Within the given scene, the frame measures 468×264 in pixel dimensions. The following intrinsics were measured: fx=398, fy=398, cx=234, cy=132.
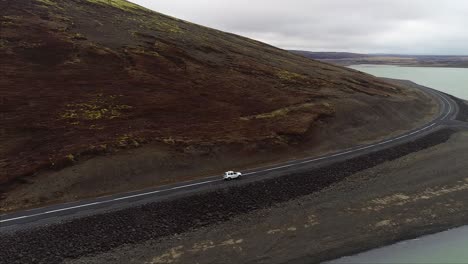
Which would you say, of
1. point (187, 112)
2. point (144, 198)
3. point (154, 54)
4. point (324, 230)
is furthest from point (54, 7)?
point (324, 230)

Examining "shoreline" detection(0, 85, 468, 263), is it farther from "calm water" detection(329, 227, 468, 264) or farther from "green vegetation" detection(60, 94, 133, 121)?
"green vegetation" detection(60, 94, 133, 121)

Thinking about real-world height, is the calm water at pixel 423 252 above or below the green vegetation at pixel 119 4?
below

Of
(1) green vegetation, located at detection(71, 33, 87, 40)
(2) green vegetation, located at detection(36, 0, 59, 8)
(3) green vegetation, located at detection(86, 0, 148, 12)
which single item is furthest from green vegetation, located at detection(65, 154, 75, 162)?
(3) green vegetation, located at detection(86, 0, 148, 12)

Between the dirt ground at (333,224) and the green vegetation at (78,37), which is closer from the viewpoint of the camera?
the dirt ground at (333,224)

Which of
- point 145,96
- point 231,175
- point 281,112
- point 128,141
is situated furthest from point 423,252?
point 145,96

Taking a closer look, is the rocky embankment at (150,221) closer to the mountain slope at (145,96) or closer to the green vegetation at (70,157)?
the mountain slope at (145,96)

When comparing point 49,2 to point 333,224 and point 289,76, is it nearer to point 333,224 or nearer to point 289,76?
point 289,76

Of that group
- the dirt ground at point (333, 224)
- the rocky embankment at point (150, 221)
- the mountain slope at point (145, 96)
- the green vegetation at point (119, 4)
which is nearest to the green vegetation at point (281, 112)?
the mountain slope at point (145, 96)
